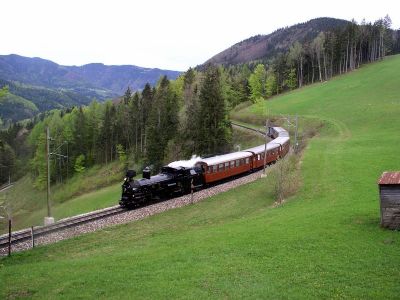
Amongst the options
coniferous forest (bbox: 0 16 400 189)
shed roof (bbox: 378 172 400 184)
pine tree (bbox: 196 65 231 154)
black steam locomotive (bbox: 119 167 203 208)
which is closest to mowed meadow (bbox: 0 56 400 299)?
shed roof (bbox: 378 172 400 184)

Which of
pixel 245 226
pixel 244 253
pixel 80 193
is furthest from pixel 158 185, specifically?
pixel 80 193

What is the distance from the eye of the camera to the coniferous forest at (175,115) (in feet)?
219

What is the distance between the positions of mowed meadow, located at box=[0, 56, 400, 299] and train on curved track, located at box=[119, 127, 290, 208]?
409 centimetres

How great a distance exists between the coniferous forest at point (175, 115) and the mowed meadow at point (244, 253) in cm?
977

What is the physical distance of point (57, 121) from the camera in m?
110

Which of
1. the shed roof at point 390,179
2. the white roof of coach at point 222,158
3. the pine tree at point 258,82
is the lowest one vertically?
the white roof of coach at point 222,158

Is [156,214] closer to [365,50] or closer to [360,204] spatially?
[360,204]

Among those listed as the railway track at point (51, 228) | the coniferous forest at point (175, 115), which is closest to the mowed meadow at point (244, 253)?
the railway track at point (51, 228)

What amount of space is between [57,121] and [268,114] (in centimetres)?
5547

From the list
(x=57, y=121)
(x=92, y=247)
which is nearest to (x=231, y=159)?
(x=92, y=247)

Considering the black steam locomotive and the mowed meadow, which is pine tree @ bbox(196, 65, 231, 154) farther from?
the mowed meadow

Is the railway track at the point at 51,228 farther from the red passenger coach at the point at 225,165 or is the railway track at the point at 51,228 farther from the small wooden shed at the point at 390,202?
the small wooden shed at the point at 390,202

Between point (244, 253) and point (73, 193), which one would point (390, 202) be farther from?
point (73, 193)

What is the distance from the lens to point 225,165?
4238cm
